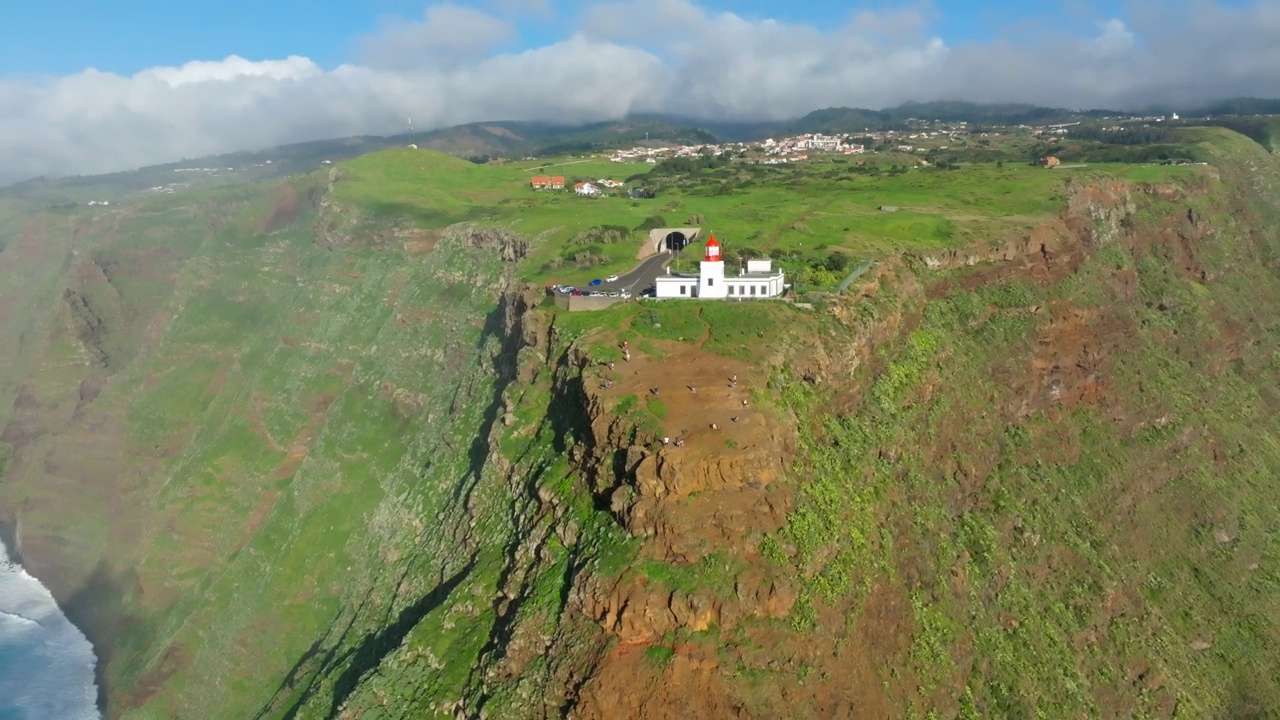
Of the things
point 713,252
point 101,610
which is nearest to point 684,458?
point 713,252

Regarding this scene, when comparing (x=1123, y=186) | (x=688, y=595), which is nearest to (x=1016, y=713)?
(x=688, y=595)

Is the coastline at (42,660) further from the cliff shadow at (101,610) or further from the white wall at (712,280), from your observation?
the white wall at (712,280)

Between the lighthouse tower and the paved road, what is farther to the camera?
the paved road

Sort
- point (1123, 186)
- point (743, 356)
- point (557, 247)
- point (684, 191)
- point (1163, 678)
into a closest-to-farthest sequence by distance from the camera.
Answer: point (743, 356) → point (1163, 678) → point (557, 247) → point (1123, 186) → point (684, 191)

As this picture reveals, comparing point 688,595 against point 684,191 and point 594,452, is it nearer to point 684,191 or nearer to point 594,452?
point 594,452

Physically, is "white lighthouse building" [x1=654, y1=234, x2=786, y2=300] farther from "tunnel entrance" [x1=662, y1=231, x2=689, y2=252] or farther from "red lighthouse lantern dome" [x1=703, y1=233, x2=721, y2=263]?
"tunnel entrance" [x1=662, y1=231, x2=689, y2=252]

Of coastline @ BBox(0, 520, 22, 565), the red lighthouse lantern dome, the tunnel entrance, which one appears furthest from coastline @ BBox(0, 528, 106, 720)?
the tunnel entrance

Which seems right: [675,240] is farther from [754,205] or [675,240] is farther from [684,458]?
[684,458]
